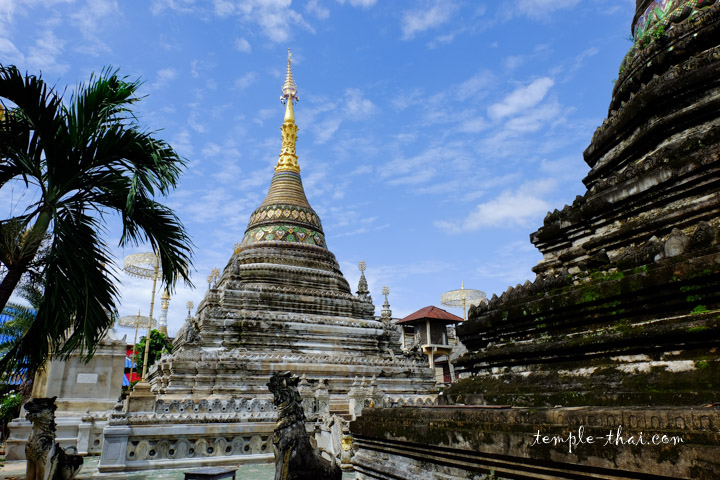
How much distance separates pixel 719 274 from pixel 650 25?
19.3 feet

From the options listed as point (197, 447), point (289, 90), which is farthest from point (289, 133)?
point (197, 447)

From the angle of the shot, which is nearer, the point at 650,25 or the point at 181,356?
the point at 650,25

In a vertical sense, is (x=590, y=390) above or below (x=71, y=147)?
below

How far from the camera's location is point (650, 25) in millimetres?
8031

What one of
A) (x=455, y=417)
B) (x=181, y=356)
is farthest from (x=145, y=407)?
(x=455, y=417)

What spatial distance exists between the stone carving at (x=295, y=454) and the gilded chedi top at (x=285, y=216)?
21314 mm

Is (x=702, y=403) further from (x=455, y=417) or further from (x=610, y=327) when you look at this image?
(x=455, y=417)

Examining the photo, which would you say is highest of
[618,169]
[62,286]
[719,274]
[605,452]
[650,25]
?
[650,25]

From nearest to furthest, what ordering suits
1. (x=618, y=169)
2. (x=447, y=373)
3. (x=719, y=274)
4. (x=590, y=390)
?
1. (x=719, y=274)
2. (x=590, y=390)
3. (x=618, y=169)
4. (x=447, y=373)

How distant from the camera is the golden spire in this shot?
33.4 metres

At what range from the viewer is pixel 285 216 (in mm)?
29625

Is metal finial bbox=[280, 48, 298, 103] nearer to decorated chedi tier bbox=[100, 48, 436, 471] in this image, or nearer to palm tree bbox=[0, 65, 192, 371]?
decorated chedi tier bbox=[100, 48, 436, 471]

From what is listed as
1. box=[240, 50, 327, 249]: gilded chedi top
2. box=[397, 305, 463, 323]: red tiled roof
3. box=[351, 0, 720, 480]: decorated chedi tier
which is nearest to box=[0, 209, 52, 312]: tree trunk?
box=[351, 0, 720, 480]: decorated chedi tier

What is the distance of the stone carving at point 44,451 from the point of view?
863cm
